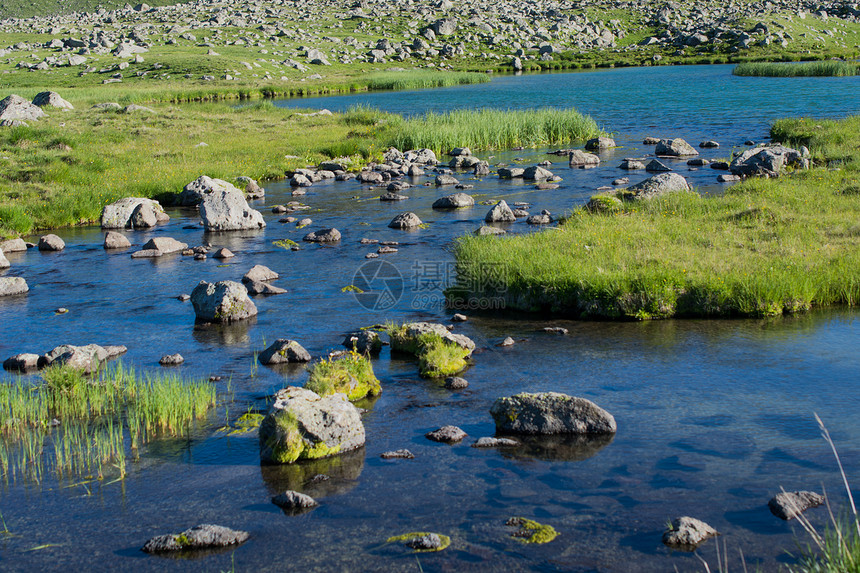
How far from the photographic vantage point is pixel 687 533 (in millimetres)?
8359

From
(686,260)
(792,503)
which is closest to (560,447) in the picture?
(792,503)

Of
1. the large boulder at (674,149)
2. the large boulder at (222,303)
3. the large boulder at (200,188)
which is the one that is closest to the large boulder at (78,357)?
the large boulder at (222,303)

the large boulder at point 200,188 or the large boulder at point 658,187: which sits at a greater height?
the large boulder at point 658,187

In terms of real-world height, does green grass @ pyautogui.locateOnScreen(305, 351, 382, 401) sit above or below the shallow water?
above

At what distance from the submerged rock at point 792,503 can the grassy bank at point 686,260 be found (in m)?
7.64

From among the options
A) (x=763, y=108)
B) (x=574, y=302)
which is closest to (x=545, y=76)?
(x=763, y=108)

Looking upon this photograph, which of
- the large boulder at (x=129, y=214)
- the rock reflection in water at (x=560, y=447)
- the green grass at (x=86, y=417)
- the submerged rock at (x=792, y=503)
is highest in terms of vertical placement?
the large boulder at (x=129, y=214)

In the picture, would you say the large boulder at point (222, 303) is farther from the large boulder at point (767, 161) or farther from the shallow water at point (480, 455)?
the large boulder at point (767, 161)

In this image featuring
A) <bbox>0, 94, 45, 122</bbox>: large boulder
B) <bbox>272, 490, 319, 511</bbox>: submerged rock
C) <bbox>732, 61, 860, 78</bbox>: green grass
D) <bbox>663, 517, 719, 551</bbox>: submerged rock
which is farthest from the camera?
<bbox>732, 61, 860, 78</bbox>: green grass

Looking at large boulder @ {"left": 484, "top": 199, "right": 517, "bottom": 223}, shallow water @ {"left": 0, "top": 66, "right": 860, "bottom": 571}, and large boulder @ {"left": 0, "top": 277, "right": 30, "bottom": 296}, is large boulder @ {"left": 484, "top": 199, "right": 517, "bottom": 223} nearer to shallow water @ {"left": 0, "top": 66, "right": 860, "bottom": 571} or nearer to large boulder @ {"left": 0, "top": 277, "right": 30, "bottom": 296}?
shallow water @ {"left": 0, "top": 66, "right": 860, "bottom": 571}

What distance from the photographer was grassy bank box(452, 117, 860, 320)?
1655 cm

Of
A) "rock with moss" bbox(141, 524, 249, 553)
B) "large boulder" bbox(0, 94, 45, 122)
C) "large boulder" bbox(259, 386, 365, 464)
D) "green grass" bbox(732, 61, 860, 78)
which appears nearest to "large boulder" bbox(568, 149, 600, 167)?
"large boulder" bbox(259, 386, 365, 464)

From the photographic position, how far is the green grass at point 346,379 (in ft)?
40.7

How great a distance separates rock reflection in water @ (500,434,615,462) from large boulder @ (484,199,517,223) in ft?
52.3
